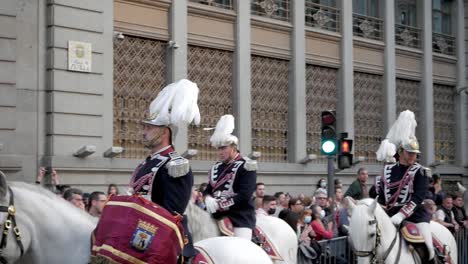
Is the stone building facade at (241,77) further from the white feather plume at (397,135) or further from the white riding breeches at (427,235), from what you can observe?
the white riding breeches at (427,235)

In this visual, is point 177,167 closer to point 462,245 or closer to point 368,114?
point 462,245

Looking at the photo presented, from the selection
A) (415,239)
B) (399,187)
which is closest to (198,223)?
(415,239)

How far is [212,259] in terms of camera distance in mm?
6980

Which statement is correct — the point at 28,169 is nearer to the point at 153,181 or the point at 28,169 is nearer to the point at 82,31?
the point at 82,31

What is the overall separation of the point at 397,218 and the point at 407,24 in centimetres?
1906

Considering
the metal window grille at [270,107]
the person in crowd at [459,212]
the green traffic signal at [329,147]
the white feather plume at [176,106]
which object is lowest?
the person in crowd at [459,212]

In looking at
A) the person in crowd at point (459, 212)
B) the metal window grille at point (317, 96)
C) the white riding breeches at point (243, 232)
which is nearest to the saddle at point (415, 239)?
the white riding breeches at point (243, 232)

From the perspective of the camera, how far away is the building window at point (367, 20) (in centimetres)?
2725

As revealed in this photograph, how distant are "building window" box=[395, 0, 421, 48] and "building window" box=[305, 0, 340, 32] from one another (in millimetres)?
3562

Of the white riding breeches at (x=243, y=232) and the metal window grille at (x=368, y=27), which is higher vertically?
the metal window grille at (x=368, y=27)

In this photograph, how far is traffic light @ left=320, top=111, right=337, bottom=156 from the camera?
17.5 metres

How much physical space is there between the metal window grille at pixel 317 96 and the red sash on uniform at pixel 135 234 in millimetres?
18774

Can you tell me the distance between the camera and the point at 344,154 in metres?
17.8

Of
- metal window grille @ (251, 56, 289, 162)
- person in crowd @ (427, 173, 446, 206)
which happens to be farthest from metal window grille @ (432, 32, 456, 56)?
person in crowd @ (427, 173, 446, 206)
